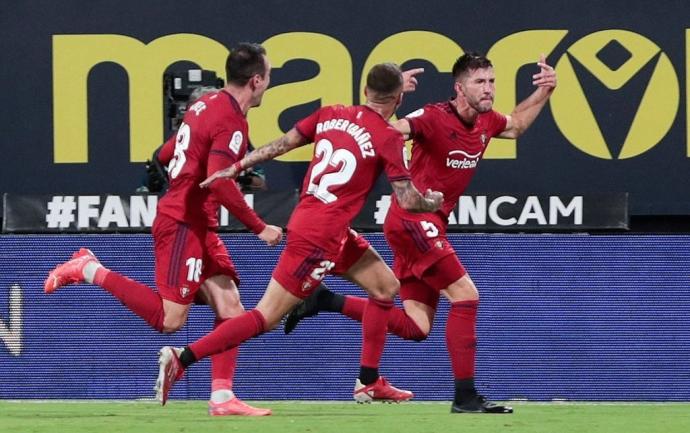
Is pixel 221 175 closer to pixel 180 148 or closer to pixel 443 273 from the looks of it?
pixel 180 148

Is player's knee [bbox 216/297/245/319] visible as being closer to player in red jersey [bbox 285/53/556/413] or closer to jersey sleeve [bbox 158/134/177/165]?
player in red jersey [bbox 285/53/556/413]

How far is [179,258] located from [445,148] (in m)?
1.69

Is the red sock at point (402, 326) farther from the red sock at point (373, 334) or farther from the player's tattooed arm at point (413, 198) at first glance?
the player's tattooed arm at point (413, 198)

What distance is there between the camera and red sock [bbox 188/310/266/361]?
9562 mm

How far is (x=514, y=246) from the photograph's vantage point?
41.5ft

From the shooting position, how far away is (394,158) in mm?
9578

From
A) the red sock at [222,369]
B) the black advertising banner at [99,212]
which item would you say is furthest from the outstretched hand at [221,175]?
the black advertising banner at [99,212]

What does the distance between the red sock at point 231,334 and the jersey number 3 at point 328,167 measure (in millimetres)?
741

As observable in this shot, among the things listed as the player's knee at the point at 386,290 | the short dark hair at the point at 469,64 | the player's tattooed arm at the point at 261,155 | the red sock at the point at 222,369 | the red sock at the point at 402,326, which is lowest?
the red sock at the point at 222,369

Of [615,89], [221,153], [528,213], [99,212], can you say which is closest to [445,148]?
[221,153]

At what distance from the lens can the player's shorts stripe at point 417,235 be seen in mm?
10148

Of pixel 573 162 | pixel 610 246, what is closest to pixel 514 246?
pixel 610 246

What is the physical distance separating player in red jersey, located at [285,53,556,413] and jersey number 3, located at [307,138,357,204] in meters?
0.61

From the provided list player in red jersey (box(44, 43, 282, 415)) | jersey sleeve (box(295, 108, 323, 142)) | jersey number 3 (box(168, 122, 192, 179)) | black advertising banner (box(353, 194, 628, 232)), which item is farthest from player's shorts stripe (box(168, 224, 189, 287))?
black advertising banner (box(353, 194, 628, 232))
